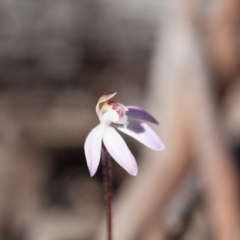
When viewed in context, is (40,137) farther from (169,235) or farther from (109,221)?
(109,221)

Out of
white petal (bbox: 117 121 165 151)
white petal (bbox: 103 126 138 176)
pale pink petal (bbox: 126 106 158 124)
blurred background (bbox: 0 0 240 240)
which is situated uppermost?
blurred background (bbox: 0 0 240 240)

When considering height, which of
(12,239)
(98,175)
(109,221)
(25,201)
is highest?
(98,175)

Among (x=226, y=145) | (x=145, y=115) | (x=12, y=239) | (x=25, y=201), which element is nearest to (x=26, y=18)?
(x=25, y=201)

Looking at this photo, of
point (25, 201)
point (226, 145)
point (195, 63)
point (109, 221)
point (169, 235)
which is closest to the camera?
point (109, 221)

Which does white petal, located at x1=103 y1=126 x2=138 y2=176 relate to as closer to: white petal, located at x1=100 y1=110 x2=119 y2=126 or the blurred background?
white petal, located at x1=100 y1=110 x2=119 y2=126

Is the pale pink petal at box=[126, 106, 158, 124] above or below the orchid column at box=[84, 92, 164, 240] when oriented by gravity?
above

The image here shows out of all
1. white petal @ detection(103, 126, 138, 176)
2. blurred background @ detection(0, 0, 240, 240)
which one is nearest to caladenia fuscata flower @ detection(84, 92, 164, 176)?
white petal @ detection(103, 126, 138, 176)

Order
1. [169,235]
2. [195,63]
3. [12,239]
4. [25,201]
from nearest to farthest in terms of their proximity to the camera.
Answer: [169,235] < [195,63] < [12,239] < [25,201]
